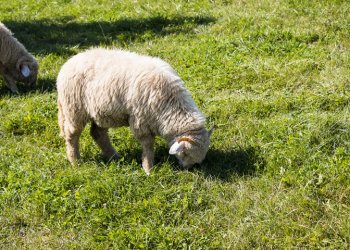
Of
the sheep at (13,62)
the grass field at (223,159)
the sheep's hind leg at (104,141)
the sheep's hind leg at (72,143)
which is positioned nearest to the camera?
the grass field at (223,159)

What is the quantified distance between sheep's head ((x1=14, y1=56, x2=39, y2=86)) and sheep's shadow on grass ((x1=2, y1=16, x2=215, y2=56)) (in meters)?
0.88

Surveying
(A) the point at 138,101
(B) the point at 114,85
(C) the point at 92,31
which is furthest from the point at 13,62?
(A) the point at 138,101

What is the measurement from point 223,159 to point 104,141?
151 centimetres

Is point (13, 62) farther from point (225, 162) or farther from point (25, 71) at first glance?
point (225, 162)

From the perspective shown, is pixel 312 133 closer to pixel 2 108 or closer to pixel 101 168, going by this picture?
pixel 101 168

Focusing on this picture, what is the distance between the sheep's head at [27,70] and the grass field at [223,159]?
0.20 m

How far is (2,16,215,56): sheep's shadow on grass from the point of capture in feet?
35.0

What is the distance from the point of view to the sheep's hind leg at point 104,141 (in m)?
6.80

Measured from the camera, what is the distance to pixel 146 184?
6047mm

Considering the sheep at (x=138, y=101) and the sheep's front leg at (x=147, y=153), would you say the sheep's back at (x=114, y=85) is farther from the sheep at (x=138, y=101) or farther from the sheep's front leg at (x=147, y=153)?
the sheep's front leg at (x=147, y=153)

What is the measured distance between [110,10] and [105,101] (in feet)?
21.1

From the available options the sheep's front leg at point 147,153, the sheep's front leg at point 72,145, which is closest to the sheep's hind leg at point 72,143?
the sheep's front leg at point 72,145

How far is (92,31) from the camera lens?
1137 cm

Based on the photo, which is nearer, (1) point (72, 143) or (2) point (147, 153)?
(2) point (147, 153)
